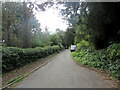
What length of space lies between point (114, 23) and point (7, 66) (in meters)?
8.76

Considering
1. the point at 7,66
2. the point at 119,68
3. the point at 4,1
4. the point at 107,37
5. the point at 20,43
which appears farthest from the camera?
the point at 20,43

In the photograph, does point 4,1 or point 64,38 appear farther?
point 64,38

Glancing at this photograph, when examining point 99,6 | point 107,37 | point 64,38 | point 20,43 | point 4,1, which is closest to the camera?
point 99,6

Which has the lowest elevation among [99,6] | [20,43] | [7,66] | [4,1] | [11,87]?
[11,87]

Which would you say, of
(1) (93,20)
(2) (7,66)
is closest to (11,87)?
(2) (7,66)

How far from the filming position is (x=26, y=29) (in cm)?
1385

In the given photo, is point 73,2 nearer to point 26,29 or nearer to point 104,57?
point 104,57

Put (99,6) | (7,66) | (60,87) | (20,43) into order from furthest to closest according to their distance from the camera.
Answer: (20,43) < (99,6) < (7,66) < (60,87)

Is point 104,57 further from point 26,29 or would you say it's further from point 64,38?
point 64,38

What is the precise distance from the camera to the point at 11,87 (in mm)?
4258

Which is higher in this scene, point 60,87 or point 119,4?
point 119,4

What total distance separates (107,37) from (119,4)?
2.77m

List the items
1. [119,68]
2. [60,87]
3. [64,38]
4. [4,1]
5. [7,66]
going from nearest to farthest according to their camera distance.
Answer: [60,87] < [119,68] < [7,66] < [4,1] < [64,38]

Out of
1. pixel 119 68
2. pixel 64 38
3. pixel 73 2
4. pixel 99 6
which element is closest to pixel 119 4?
pixel 99 6
